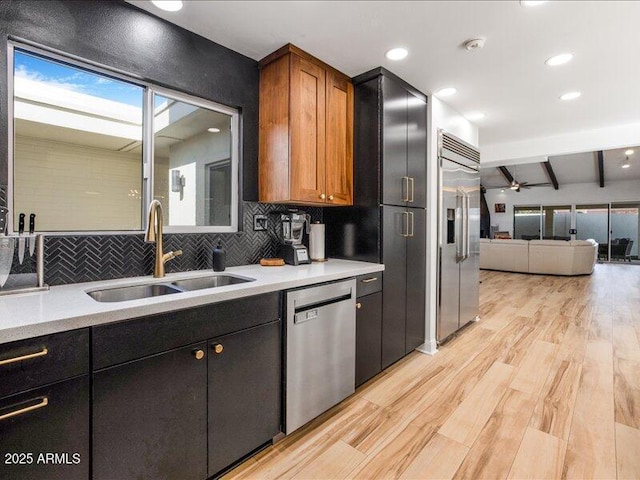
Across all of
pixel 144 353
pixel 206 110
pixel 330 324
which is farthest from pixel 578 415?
pixel 206 110

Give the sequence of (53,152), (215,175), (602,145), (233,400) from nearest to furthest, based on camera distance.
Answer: (233,400) → (53,152) → (215,175) → (602,145)

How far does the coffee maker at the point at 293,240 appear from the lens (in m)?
2.38

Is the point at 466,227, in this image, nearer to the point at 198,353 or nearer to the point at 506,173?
the point at 198,353

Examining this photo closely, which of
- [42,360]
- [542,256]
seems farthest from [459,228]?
[542,256]

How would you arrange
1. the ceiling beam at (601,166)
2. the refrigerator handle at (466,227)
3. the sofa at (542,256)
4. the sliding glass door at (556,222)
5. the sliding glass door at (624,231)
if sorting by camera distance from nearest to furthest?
the refrigerator handle at (466,227), the sofa at (542,256), the ceiling beam at (601,166), the sliding glass door at (624,231), the sliding glass door at (556,222)

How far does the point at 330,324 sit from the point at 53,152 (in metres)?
2.01

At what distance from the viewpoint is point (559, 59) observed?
231 centimetres

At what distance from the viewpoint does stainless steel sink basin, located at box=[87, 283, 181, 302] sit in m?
1.54

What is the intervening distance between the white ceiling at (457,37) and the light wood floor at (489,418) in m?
2.44

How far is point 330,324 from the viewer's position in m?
1.93

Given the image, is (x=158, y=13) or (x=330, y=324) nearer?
(x=158, y=13)

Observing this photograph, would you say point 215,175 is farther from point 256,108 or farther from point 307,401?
point 307,401

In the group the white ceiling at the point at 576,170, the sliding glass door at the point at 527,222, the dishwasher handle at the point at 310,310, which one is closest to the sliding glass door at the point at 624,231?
the white ceiling at the point at 576,170

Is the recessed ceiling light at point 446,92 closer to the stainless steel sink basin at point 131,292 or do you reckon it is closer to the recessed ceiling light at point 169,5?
the recessed ceiling light at point 169,5
